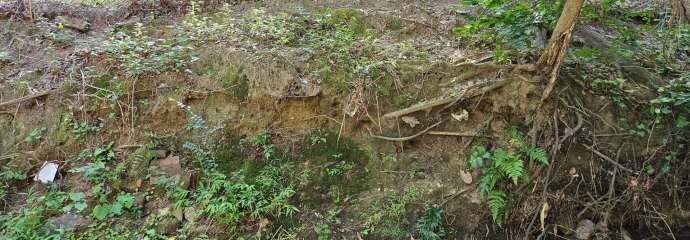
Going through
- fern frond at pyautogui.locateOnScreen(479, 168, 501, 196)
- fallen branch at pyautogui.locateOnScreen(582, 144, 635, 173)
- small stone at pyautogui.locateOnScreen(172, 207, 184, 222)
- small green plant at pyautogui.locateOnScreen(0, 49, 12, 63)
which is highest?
small green plant at pyautogui.locateOnScreen(0, 49, 12, 63)

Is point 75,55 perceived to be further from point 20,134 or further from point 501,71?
point 501,71

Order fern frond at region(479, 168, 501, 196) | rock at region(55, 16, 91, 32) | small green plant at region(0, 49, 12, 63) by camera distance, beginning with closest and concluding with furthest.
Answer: fern frond at region(479, 168, 501, 196) → small green plant at region(0, 49, 12, 63) → rock at region(55, 16, 91, 32)

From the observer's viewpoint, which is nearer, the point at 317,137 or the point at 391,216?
the point at 391,216

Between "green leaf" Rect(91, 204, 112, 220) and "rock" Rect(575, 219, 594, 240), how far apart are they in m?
4.75

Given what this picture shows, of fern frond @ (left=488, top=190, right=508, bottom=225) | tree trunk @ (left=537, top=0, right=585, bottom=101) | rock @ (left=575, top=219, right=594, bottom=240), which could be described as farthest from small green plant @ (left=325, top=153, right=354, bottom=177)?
rock @ (left=575, top=219, right=594, bottom=240)

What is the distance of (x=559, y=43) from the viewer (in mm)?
4301

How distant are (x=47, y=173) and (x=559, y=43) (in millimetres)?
5568

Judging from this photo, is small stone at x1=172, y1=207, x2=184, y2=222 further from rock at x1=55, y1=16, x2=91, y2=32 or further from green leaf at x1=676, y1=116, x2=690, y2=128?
green leaf at x1=676, y1=116, x2=690, y2=128

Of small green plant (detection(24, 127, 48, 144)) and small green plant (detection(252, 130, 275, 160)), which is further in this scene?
small green plant (detection(24, 127, 48, 144))

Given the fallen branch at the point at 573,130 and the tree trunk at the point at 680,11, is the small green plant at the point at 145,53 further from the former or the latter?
the tree trunk at the point at 680,11

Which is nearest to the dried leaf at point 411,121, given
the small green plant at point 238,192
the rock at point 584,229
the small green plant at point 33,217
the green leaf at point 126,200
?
the small green plant at point 238,192

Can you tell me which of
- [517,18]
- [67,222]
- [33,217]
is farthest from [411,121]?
[33,217]

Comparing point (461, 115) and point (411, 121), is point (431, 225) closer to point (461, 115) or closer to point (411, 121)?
point (411, 121)

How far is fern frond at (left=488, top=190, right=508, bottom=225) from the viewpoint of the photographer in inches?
168
